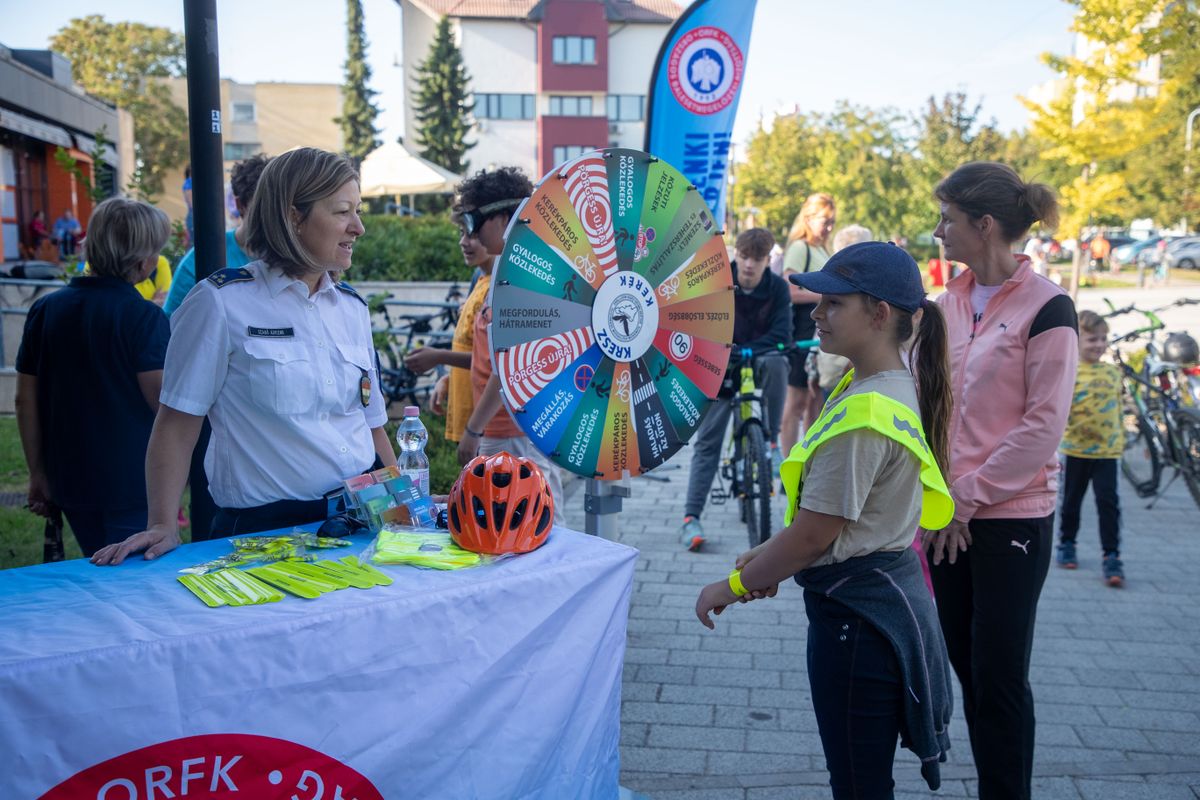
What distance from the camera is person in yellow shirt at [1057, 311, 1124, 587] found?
248 inches

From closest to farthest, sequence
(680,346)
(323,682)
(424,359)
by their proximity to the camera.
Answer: (323,682)
(680,346)
(424,359)

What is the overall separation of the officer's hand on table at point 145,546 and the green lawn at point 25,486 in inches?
110

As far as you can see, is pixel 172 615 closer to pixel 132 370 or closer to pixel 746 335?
pixel 132 370

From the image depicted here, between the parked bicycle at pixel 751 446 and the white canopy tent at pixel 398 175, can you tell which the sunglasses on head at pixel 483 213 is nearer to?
the parked bicycle at pixel 751 446

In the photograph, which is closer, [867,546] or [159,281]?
[867,546]

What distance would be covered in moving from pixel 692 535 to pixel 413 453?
12.7 feet

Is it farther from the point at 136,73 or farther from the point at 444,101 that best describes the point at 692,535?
the point at 136,73

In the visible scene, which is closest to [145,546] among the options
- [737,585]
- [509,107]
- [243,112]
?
[737,585]

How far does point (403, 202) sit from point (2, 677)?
174 ft

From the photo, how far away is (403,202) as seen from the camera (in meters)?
53.2

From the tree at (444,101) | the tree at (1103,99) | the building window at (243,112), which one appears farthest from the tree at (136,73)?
the tree at (1103,99)

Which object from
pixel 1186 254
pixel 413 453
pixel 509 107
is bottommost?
pixel 413 453

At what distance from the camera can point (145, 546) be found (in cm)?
271

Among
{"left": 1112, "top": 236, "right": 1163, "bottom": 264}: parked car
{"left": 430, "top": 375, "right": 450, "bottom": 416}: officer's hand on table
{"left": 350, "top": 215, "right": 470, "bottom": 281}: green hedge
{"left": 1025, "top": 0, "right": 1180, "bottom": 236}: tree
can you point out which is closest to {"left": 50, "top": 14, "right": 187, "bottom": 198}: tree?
{"left": 350, "top": 215, "right": 470, "bottom": 281}: green hedge
